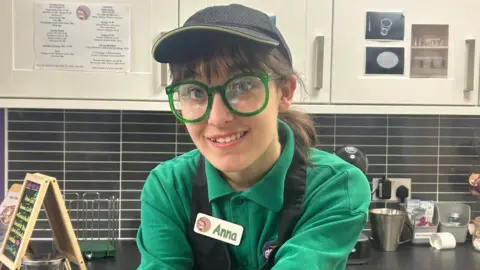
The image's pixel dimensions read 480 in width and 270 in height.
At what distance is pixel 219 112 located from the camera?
1.03m

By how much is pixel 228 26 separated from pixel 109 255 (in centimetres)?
125

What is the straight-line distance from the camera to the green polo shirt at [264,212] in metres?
1.11

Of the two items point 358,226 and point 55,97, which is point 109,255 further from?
point 358,226

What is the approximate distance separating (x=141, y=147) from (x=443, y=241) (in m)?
1.24

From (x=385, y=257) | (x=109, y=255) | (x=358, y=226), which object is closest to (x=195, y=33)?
(x=358, y=226)

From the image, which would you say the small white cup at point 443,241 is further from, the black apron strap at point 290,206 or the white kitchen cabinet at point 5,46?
the white kitchen cabinet at point 5,46

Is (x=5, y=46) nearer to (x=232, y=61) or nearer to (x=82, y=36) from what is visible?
(x=82, y=36)

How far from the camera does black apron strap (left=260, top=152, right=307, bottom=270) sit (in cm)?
117

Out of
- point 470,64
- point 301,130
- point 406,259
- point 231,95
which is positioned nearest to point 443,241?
point 406,259

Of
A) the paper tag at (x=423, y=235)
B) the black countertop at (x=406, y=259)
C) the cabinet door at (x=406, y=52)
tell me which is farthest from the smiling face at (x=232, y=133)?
the paper tag at (x=423, y=235)

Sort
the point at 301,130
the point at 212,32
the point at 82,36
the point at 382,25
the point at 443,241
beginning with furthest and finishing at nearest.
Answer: the point at 443,241 < the point at 382,25 < the point at 82,36 < the point at 301,130 < the point at 212,32

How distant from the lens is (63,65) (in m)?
1.79

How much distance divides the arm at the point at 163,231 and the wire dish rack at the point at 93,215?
3.01 ft

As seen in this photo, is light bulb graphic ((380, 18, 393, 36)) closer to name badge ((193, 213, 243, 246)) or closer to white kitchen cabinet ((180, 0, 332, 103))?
white kitchen cabinet ((180, 0, 332, 103))
